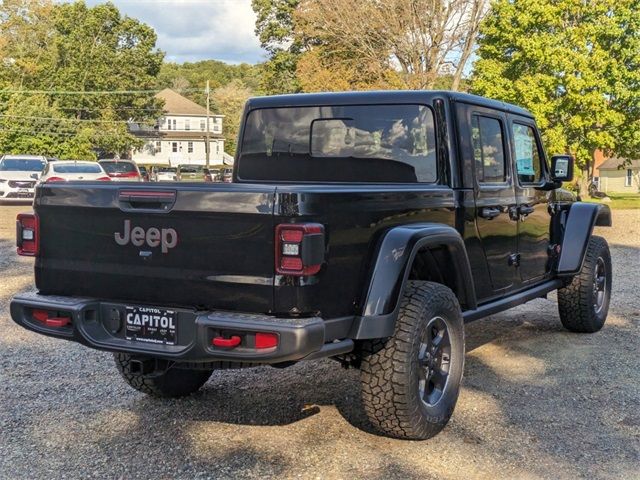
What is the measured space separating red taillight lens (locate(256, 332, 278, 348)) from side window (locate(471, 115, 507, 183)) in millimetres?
2216

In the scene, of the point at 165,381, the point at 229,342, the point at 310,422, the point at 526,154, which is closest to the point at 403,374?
the point at 310,422

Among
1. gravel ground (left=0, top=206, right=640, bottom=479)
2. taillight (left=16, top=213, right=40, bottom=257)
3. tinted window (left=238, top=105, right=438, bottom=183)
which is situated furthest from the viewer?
tinted window (left=238, top=105, right=438, bottom=183)

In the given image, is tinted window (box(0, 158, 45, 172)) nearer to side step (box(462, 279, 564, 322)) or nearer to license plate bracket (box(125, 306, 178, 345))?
side step (box(462, 279, 564, 322))

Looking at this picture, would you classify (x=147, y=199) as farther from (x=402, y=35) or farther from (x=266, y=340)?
(x=402, y=35)

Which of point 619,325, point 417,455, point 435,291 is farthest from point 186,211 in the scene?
point 619,325

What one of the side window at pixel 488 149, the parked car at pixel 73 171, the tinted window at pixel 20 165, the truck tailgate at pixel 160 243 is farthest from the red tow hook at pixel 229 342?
the tinted window at pixel 20 165

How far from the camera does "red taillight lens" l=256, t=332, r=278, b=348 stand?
3.25m

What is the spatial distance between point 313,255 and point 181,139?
249ft

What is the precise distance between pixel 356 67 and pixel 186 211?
26049 millimetres

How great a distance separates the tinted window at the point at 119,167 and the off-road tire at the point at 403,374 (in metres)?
22.0

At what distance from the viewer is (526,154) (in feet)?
19.1

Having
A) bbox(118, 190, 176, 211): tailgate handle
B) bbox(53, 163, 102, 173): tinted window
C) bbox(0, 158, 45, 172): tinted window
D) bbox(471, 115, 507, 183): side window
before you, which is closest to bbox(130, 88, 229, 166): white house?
bbox(0, 158, 45, 172): tinted window

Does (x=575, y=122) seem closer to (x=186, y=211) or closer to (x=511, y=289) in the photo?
(x=511, y=289)

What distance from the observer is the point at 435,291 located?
4031 millimetres
